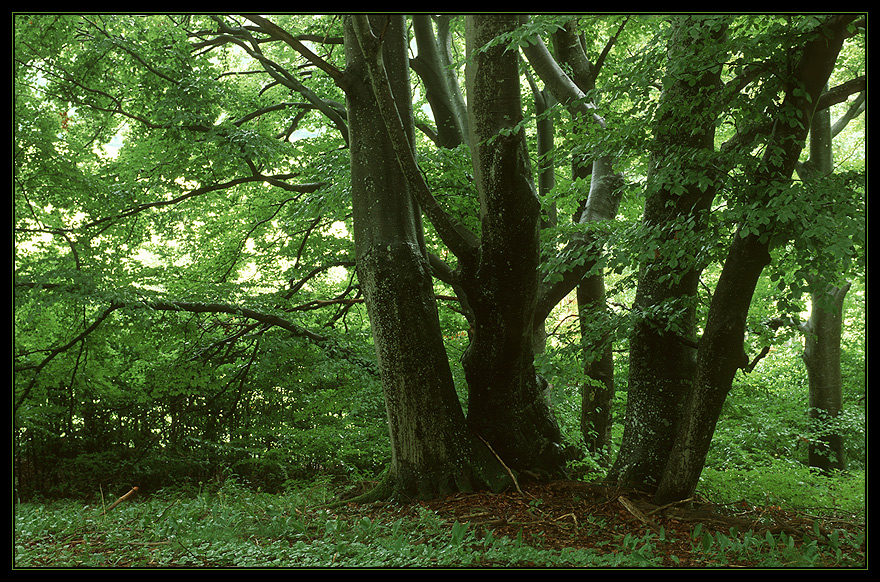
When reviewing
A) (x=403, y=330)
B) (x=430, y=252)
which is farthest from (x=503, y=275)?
(x=430, y=252)

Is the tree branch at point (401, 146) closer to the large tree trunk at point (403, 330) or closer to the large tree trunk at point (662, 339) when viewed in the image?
the large tree trunk at point (403, 330)

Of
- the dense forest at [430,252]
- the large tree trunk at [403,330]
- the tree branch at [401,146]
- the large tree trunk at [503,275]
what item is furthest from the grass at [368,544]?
the tree branch at [401,146]

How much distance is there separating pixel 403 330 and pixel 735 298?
8.48 ft

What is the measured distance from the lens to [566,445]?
22.1 feet

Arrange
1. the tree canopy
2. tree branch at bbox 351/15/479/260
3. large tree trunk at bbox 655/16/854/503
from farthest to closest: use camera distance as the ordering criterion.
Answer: tree branch at bbox 351/15/479/260, the tree canopy, large tree trunk at bbox 655/16/854/503

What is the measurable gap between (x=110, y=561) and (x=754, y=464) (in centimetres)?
787

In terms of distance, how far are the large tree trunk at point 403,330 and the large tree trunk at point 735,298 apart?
1490mm

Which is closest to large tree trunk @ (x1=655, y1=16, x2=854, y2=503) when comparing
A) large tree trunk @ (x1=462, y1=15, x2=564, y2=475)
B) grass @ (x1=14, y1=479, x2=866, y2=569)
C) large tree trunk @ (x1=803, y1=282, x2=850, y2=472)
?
grass @ (x1=14, y1=479, x2=866, y2=569)

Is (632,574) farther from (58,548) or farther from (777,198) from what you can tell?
(58,548)

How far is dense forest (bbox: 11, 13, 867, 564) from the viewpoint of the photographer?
4254mm

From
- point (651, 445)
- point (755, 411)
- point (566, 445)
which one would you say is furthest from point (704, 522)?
point (755, 411)

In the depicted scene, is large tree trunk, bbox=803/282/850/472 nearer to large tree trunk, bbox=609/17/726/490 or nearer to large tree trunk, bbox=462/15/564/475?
large tree trunk, bbox=609/17/726/490

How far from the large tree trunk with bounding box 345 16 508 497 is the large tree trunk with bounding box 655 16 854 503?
1490 millimetres

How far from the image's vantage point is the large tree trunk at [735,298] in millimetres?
4035
